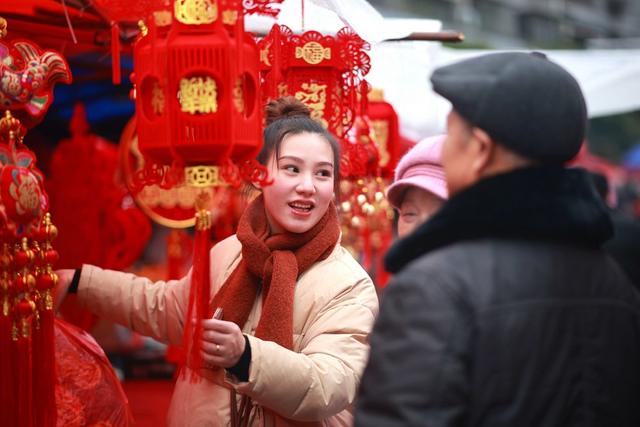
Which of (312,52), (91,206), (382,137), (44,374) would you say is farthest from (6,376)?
(382,137)

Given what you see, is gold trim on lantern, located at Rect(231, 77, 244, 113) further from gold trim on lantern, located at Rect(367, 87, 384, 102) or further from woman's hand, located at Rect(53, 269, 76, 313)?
gold trim on lantern, located at Rect(367, 87, 384, 102)

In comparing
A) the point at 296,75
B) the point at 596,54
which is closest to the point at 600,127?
the point at 596,54

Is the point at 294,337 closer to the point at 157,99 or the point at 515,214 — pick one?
the point at 157,99

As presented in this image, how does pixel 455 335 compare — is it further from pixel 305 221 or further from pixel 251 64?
pixel 305 221

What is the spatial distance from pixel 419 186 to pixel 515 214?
1139 millimetres

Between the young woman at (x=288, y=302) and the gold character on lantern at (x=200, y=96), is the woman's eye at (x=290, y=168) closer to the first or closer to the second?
the young woman at (x=288, y=302)

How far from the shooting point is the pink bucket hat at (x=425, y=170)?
9.85ft

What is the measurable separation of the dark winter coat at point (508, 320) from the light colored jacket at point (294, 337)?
88 cm

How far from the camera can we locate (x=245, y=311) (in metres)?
3.06

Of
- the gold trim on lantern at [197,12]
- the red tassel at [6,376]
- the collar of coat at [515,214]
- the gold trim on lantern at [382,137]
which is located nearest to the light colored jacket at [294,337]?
the red tassel at [6,376]

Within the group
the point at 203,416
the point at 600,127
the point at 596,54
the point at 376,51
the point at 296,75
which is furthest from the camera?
the point at 600,127

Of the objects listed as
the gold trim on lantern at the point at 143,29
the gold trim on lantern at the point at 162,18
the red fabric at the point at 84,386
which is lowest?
the red fabric at the point at 84,386

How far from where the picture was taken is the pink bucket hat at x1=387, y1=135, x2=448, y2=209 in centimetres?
300

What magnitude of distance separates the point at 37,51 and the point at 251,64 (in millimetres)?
664
